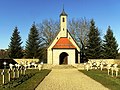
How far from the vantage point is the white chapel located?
4997 cm

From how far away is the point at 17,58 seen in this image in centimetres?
5575

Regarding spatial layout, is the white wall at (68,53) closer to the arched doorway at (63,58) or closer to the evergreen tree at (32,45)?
the arched doorway at (63,58)

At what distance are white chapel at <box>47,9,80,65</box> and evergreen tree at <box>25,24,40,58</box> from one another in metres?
5.72

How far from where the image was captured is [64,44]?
168ft

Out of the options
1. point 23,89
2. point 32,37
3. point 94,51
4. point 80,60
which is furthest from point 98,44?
point 23,89

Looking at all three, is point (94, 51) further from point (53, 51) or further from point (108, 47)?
point (53, 51)

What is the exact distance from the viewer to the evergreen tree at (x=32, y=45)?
5681 cm

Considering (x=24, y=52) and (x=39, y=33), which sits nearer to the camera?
(x=24, y=52)

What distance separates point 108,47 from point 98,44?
236cm

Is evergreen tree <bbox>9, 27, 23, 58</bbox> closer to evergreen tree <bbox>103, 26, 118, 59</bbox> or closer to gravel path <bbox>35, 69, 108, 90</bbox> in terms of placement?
evergreen tree <bbox>103, 26, 118, 59</bbox>

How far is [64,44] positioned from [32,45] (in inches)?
377

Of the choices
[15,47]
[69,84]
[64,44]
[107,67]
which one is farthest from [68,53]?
[69,84]

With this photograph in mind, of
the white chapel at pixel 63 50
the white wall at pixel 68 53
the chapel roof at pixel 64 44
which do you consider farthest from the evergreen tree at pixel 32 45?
the white wall at pixel 68 53

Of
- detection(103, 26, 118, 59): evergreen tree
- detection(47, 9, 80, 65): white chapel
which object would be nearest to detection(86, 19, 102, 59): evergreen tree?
detection(103, 26, 118, 59): evergreen tree
